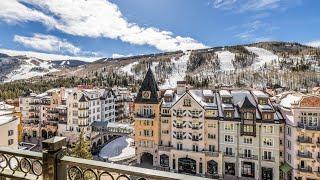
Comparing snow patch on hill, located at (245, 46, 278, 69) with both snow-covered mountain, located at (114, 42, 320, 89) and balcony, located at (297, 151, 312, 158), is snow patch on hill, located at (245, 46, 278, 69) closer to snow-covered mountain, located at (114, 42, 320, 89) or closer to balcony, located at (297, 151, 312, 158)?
snow-covered mountain, located at (114, 42, 320, 89)

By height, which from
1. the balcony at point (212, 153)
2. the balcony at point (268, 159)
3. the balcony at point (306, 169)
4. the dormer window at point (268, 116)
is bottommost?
the balcony at point (306, 169)

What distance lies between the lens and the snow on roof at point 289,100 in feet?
78.2

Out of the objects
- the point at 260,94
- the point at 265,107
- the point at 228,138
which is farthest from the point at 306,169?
the point at 260,94

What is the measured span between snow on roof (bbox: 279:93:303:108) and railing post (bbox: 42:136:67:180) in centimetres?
2327

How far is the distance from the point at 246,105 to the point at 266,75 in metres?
117

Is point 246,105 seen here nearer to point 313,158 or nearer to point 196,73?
point 313,158

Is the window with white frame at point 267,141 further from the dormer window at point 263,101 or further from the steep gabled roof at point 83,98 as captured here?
the steep gabled roof at point 83,98

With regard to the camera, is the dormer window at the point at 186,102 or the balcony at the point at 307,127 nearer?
the balcony at the point at 307,127

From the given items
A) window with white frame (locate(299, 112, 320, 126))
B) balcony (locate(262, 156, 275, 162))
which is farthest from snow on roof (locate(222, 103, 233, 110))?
window with white frame (locate(299, 112, 320, 126))

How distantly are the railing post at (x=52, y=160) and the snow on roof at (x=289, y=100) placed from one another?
23273 mm

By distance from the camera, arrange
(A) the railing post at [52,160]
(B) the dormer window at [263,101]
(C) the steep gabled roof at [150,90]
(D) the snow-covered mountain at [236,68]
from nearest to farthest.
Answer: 1. (A) the railing post at [52,160]
2. (B) the dormer window at [263,101]
3. (C) the steep gabled roof at [150,90]
4. (D) the snow-covered mountain at [236,68]

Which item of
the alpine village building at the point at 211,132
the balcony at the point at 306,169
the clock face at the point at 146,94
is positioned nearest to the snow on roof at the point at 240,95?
the alpine village building at the point at 211,132

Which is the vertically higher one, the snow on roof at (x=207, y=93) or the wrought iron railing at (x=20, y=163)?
the snow on roof at (x=207, y=93)

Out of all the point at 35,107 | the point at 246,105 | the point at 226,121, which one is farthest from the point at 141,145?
the point at 35,107
